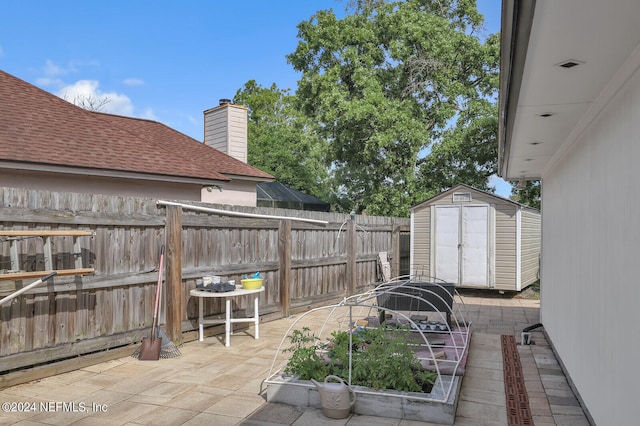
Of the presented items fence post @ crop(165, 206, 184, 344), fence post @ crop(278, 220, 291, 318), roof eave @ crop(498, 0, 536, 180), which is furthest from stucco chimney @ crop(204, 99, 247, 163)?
roof eave @ crop(498, 0, 536, 180)

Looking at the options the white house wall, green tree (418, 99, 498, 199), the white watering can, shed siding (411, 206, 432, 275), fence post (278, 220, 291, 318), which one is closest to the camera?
the white house wall

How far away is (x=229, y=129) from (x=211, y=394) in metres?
9.13

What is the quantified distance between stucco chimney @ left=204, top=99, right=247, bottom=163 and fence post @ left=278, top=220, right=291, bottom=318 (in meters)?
5.31

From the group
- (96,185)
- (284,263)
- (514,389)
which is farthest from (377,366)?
(96,185)

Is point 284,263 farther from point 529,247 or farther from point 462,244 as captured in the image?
point 529,247

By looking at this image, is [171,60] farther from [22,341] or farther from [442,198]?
[22,341]

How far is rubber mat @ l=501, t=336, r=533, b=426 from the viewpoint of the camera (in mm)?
3775

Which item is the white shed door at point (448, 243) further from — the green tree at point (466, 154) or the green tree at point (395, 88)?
the green tree at point (466, 154)

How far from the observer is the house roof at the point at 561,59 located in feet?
6.33

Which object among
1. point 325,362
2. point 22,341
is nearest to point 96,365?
point 22,341

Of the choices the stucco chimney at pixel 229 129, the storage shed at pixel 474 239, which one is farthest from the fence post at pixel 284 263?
the stucco chimney at pixel 229 129

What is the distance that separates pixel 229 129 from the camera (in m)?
12.5

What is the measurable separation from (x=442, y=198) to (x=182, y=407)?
835 centimetres

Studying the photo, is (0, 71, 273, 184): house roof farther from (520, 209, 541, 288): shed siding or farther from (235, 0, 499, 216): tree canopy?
(235, 0, 499, 216): tree canopy
